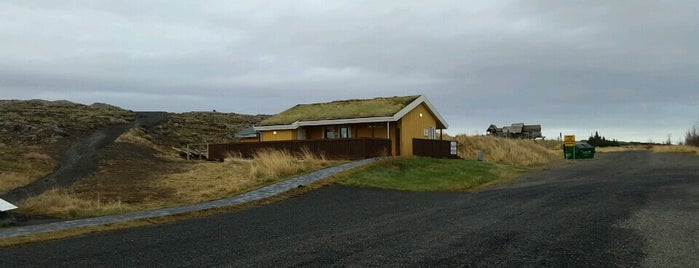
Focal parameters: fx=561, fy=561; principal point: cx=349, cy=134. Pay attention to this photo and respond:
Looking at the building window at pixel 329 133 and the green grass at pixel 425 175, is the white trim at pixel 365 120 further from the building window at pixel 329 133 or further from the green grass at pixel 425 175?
the green grass at pixel 425 175

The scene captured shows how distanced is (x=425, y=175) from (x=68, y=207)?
15085 millimetres

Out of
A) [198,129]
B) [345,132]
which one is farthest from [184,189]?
[198,129]

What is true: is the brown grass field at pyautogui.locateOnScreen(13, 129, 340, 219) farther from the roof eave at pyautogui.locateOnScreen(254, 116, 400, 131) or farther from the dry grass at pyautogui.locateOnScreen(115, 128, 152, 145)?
the dry grass at pyautogui.locateOnScreen(115, 128, 152, 145)

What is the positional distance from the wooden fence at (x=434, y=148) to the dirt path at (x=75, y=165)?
18341mm

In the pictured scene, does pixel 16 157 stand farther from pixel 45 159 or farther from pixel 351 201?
pixel 351 201

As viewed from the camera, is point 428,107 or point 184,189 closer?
point 184,189

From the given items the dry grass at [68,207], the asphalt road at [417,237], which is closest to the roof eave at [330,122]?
the asphalt road at [417,237]

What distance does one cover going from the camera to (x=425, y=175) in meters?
25.8

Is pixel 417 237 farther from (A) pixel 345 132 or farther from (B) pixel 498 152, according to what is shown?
(B) pixel 498 152

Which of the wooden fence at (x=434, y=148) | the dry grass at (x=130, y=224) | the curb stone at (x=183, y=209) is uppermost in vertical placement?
the wooden fence at (x=434, y=148)

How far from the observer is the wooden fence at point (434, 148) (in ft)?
114

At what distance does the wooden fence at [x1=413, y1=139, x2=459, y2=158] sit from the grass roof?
8.70ft

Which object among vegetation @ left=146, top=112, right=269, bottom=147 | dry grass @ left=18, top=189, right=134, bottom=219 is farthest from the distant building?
dry grass @ left=18, top=189, right=134, bottom=219

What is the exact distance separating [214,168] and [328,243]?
65.2ft
